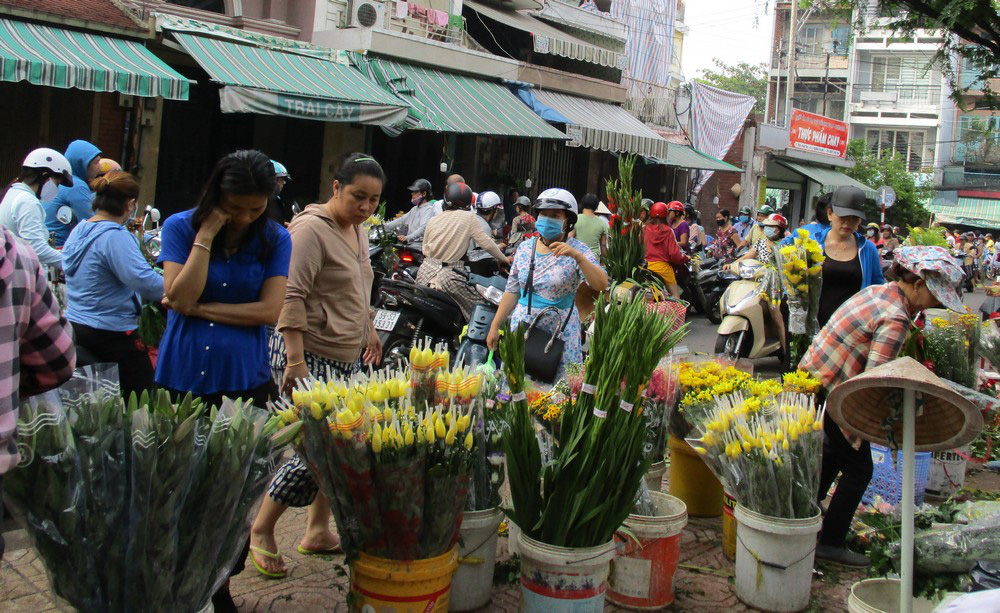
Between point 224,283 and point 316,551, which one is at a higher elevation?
point 224,283

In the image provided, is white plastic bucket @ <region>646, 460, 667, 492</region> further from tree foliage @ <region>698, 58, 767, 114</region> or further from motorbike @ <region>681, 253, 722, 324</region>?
tree foliage @ <region>698, 58, 767, 114</region>

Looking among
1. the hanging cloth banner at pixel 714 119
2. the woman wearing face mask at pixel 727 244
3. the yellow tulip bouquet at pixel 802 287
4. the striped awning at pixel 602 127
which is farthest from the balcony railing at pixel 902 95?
the yellow tulip bouquet at pixel 802 287

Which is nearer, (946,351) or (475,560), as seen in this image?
(475,560)

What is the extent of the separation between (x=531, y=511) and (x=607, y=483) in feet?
1.05

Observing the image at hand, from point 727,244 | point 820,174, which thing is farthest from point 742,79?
point 727,244

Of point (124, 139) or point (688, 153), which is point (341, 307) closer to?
point (124, 139)

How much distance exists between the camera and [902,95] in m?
51.6

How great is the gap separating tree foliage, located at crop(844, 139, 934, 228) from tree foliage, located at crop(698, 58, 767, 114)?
21193mm

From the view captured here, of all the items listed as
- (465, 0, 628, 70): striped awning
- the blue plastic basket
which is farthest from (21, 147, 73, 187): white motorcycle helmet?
(465, 0, 628, 70): striped awning

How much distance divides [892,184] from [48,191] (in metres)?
37.4

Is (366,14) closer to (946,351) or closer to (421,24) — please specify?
(421,24)

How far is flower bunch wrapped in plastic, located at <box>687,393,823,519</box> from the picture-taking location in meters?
3.79

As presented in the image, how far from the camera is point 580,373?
440cm

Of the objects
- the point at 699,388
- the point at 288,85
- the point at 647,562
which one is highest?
the point at 288,85
